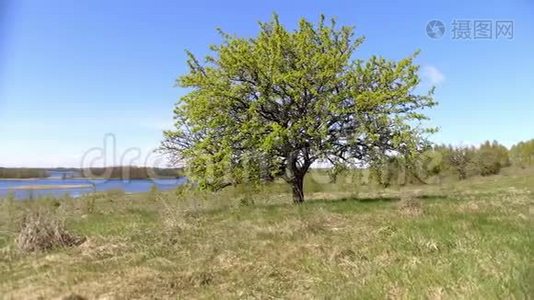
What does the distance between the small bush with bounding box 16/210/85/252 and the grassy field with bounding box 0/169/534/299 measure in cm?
31

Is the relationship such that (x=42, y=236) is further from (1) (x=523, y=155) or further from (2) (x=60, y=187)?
(1) (x=523, y=155)

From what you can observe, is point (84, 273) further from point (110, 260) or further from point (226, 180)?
point (226, 180)

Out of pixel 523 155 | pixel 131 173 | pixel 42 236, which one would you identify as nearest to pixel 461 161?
pixel 523 155

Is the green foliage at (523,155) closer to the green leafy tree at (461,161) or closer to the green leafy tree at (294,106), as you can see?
the green leafy tree at (461,161)

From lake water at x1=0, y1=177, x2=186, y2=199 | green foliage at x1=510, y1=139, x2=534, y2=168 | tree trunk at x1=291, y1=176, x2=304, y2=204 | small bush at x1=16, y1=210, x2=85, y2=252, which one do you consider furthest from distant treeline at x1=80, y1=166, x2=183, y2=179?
green foliage at x1=510, y1=139, x2=534, y2=168

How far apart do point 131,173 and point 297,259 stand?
90.9 ft

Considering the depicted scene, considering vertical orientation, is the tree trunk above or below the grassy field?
above

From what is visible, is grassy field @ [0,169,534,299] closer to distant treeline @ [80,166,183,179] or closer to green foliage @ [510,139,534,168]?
distant treeline @ [80,166,183,179]

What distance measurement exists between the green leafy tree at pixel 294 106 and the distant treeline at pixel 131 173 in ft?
13.1

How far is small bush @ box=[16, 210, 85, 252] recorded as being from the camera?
39.8 feet

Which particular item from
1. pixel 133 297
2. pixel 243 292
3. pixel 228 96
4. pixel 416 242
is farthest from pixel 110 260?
pixel 228 96

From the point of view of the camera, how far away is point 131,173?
114 ft

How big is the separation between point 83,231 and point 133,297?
26.1ft

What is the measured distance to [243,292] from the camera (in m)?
7.34
